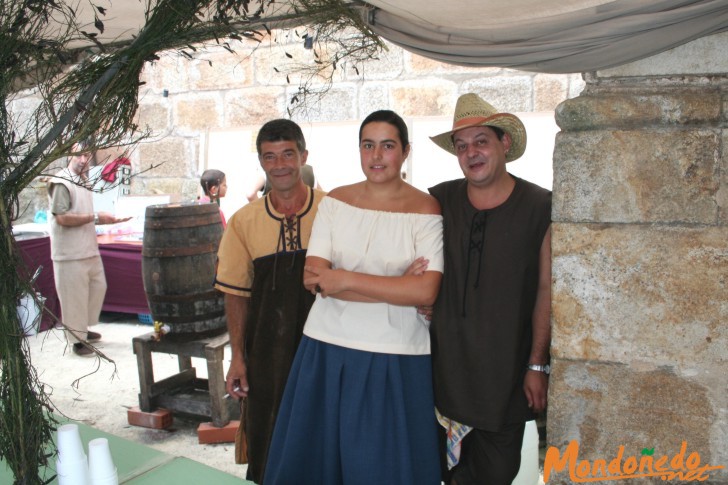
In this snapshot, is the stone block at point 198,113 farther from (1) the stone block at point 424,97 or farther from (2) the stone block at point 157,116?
(1) the stone block at point 424,97

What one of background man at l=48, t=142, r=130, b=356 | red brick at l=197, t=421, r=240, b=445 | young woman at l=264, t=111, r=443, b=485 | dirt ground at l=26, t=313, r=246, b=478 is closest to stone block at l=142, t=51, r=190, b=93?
background man at l=48, t=142, r=130, b=356

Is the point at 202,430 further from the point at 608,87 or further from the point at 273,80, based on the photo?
the point at 273,80

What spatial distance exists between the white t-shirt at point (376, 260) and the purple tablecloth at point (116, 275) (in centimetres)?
426

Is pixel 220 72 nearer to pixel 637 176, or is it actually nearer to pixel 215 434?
pixel 215 434

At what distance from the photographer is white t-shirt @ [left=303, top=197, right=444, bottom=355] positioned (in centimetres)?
201

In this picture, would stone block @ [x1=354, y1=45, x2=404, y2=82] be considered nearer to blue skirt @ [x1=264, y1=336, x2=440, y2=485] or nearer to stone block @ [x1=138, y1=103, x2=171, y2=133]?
stone block @ [x1=138, y1=103, x2=171, y2=133]

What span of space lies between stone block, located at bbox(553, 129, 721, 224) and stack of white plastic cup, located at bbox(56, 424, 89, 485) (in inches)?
59.5

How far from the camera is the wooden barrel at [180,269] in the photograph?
11.8ft

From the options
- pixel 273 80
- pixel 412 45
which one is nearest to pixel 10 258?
pixel 412 45

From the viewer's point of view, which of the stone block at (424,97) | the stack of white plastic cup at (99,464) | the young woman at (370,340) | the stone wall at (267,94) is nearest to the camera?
the stack of white plastic cup at (99,464)

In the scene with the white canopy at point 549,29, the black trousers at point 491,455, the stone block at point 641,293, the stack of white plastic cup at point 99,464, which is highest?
the white canopy at point 549,29

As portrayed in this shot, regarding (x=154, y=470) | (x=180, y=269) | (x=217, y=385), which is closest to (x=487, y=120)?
(x=154, y=470)

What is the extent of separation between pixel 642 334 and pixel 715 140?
0.63 metres

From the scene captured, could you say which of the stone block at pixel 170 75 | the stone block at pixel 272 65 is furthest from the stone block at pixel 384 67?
the stone block at pixel 170 75
